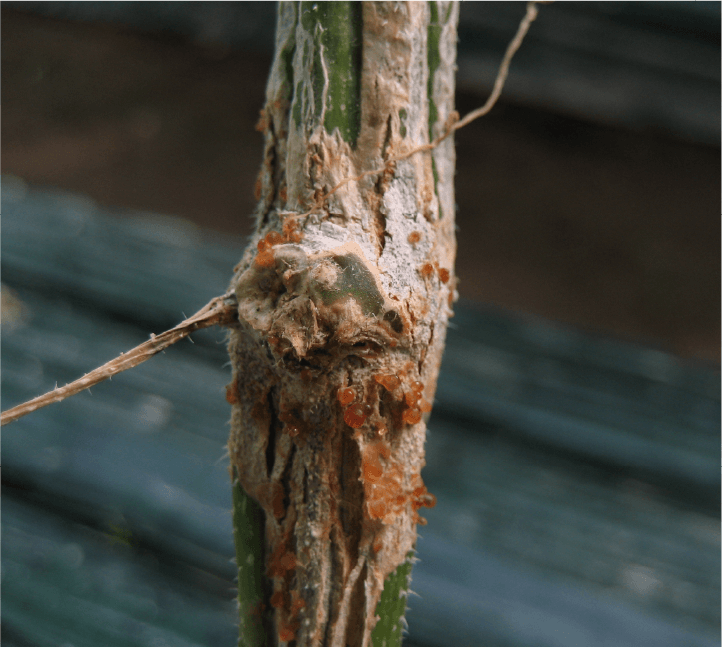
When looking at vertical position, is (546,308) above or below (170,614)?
above

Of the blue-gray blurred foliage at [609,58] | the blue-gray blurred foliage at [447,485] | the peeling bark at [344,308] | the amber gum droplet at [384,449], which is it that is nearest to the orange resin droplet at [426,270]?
the peeling bark at [344,308]

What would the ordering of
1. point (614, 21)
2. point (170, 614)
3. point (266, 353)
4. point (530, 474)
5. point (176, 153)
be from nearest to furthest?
point (266, 353), point (170, 614), point (530, 474), point (614, 21), point (176, 153)

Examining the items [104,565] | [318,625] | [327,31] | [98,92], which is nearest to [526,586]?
[318,625]

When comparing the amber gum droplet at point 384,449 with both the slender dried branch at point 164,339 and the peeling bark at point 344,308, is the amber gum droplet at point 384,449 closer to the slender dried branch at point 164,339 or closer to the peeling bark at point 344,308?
the peeling bark at point 344,308

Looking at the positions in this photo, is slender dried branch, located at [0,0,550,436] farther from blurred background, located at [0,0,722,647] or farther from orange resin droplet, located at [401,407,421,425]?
blurred background, located at [0,0,722,647]

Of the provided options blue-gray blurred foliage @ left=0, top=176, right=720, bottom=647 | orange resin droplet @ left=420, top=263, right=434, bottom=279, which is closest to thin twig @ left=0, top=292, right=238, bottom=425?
orange resin droplet @ left=420, top=263, right=434, bottom=279

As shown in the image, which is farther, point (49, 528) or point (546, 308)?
point (546, 308)

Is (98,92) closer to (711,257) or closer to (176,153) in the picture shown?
(176,153)
